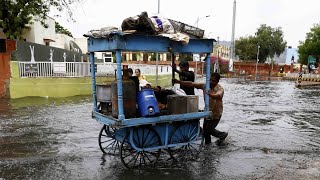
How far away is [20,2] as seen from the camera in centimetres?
1975

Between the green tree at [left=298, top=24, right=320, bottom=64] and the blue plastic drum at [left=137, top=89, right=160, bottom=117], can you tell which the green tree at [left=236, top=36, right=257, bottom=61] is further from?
the blue plastic drum at [left=137, top=89, right=160, bottom=117]

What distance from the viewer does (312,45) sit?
5003 centimetres

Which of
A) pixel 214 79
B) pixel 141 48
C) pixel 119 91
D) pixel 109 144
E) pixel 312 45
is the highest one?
pixel 312 45

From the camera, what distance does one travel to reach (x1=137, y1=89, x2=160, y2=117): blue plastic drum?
240 inches

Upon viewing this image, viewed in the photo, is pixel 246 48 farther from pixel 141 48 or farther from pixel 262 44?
pixel 141 48

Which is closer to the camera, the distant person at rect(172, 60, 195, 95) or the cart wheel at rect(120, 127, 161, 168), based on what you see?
the cart wheel at rect(120, 127, 161, 168)

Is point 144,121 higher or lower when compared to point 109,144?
higher

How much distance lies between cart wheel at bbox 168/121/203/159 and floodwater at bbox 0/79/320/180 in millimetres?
250

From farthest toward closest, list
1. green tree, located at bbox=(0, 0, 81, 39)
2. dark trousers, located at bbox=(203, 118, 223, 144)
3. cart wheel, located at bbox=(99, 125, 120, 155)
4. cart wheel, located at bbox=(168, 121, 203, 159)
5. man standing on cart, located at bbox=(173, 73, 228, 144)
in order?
green tree, located at bbox=(0, 0, 81, 39), dark trousers, located at bbox=(203, 118, 223, 144), man standing on cart, located at bbox=(173, 73, 228, 144), cart wheel, located at bbox=(99, 125, 120, 155), cart wheel, located at bbox=(168, 121, 203, 159)

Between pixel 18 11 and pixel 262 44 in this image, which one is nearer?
pixel 18 11

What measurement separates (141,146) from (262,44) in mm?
73055

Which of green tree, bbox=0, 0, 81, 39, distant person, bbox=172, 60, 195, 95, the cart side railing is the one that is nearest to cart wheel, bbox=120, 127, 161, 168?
the cart side railing

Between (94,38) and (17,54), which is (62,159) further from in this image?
(17,54)

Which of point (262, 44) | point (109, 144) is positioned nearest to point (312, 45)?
point (262, 44)
